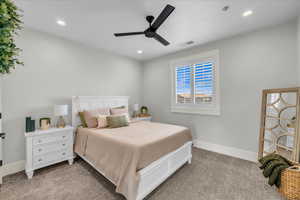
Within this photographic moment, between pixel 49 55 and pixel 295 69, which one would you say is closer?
pixel 295 69

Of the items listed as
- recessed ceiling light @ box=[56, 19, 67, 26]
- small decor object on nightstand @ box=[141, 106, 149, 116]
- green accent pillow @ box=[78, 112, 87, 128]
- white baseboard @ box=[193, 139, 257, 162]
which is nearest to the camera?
recessed ceiling light @ box=[56, 19, 67, 26]

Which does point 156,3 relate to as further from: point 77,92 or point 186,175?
point 186,175

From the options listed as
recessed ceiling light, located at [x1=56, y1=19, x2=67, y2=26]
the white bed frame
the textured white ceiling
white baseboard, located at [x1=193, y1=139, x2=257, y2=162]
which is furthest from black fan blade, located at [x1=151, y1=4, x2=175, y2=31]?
white baseboard, located at [x1=193, y1=139, x2=257, y2=162]

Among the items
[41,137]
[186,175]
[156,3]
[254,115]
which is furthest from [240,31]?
[41,137]

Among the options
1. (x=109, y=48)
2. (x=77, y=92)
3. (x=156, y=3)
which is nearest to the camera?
(x=156, y=3)

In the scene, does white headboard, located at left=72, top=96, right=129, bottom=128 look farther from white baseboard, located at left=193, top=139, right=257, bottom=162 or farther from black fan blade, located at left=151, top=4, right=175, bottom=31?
white baseboard, located at left=193, top=139, right=257, bottom=162

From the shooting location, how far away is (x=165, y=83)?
417 centimetres

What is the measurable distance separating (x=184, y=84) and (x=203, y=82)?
21.7 inches

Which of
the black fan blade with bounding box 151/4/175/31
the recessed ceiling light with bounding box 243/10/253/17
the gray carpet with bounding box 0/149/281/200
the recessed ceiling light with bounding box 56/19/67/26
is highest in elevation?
the recessed ceiling light with bounding box 243/10/253/17

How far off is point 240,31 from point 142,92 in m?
3.32

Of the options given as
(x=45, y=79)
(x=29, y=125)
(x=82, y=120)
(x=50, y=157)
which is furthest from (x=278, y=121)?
(x=45, y=79)

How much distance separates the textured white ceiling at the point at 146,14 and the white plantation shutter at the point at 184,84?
3.00 feet

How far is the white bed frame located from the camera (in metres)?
1.61

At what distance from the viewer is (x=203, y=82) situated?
3.33 meters
